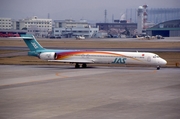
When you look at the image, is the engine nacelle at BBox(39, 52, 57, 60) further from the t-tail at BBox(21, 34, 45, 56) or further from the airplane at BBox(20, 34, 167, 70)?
the t-tail at BBox(21, 34, 45, 56)

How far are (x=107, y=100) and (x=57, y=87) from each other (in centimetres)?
980

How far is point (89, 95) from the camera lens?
39.0 metres

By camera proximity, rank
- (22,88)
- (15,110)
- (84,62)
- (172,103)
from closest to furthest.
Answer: (15,110)
(172,103)
(22,88)
(84,62)

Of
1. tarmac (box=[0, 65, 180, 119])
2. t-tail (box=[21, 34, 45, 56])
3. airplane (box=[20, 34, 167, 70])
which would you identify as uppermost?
t-tail (box=[21, 34, 45, 56])

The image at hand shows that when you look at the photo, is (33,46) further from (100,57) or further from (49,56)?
(100,57)

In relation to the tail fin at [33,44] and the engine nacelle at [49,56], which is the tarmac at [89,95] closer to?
the engine nacelle at [49,56]

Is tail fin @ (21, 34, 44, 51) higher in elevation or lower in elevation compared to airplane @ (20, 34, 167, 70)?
higher

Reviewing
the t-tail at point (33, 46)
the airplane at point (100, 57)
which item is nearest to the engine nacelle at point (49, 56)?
the airplane at point (100, 57)

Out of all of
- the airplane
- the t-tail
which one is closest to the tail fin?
the t-tail

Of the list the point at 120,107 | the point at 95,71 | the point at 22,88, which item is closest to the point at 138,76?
the point at 95,71

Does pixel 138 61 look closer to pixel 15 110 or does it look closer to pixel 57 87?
pixel 57 87

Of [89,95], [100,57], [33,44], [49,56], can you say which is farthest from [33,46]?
[89,95]

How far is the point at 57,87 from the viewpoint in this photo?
44656 mm

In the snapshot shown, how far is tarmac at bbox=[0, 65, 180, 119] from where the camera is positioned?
99.8 feet
